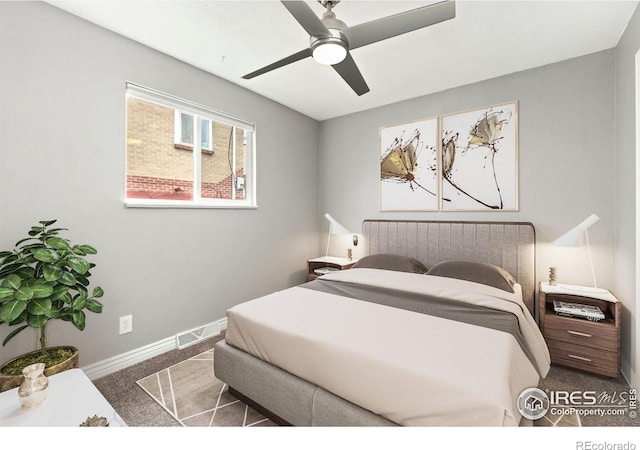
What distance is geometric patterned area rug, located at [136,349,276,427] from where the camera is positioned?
5.42 feet

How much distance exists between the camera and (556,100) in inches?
102

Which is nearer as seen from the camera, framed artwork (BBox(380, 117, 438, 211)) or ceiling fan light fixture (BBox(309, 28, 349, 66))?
ceiling fan light fixture (BBox(309, 28, 349, 66))

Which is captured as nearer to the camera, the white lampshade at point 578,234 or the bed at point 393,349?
the bed at point 393,349

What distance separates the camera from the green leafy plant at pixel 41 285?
1423 mm

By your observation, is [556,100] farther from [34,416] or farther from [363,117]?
[34,416]

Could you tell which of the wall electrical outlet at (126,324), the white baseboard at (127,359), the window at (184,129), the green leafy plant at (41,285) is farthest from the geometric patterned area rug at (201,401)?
the window at (184,129)

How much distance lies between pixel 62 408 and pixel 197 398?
2.53 ft

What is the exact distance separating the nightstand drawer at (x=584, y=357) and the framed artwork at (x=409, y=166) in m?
1.67

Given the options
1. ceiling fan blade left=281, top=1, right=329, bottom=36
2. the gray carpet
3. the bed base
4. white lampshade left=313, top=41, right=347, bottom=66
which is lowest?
the gray carpet

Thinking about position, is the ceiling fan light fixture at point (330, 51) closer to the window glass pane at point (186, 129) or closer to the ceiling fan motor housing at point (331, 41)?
the ceiling fan motor housing at point (331, 41)

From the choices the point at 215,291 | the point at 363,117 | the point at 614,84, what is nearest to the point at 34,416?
the point at 215,291

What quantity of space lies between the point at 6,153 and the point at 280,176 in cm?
241

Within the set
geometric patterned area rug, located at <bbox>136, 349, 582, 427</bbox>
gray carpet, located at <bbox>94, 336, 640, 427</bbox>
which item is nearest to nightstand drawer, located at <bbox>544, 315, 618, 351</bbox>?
gray carpet, located at <bbox>94, 336, 640, 427</bbox>

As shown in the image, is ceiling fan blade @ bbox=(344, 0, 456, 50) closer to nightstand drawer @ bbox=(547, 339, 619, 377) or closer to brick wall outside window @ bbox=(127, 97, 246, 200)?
brick wall outside window @ bbox=(127, 97, 246, 200)
